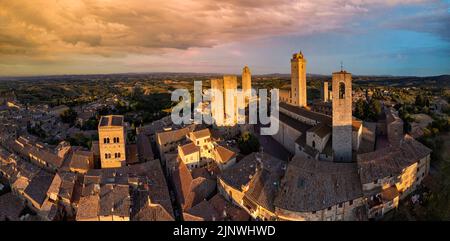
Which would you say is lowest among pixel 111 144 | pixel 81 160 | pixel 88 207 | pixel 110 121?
pixel 88 207

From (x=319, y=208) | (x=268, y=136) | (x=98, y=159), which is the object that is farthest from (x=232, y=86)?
(x=319, y=208)

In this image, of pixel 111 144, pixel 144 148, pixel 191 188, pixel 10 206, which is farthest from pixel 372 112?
pixel 10 206

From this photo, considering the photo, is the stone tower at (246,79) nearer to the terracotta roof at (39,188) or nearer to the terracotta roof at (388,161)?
the terracotta roof at (388,161)

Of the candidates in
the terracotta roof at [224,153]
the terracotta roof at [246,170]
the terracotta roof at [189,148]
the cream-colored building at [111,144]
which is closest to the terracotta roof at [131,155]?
the cream-colored building at [111,144]

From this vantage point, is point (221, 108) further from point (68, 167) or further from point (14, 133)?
point (14, 133)

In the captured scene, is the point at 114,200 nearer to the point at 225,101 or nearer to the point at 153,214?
the point at 153,214
